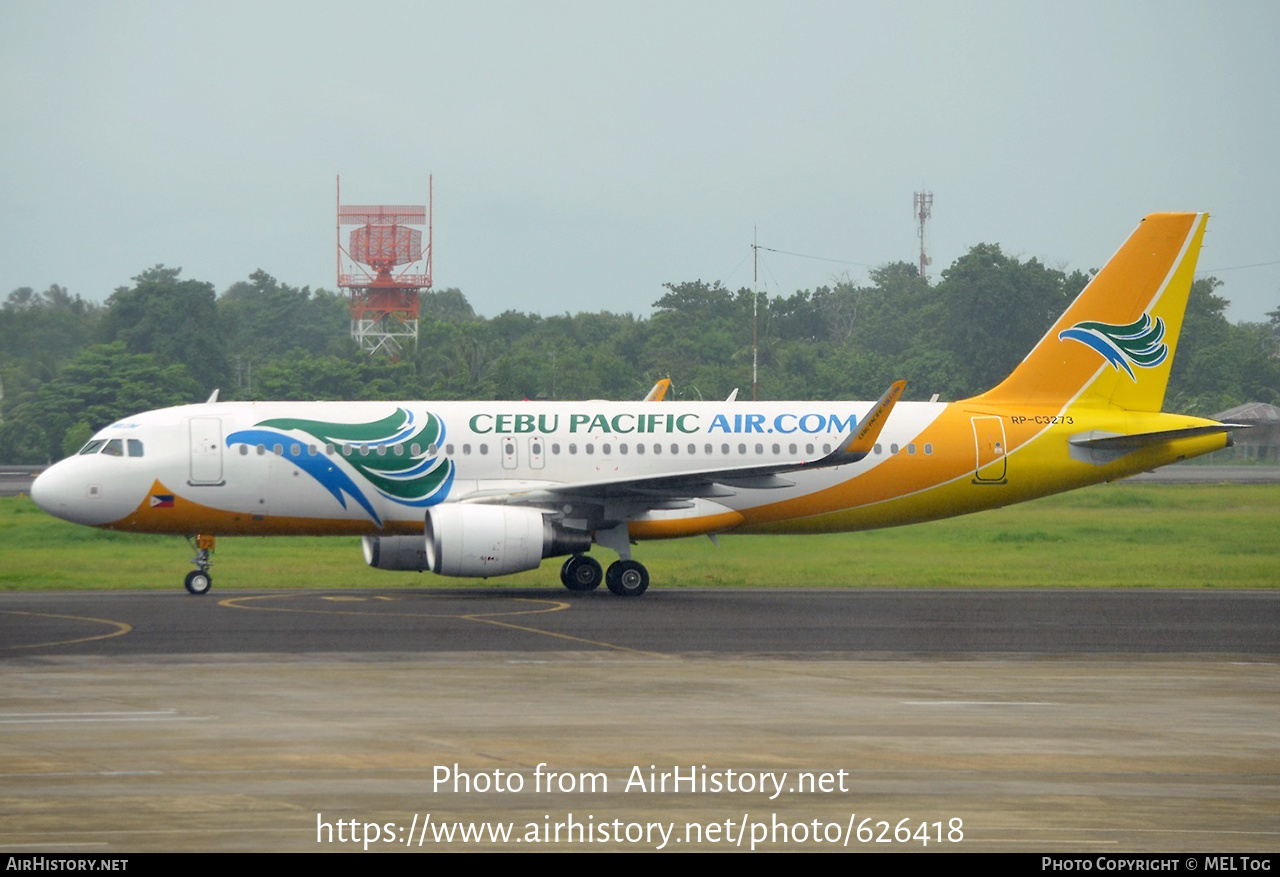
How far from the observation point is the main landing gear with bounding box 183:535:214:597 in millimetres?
28516

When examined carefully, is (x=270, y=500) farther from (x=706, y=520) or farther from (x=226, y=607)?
(x=706, y=520)

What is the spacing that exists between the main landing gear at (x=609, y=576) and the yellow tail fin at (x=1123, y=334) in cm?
830

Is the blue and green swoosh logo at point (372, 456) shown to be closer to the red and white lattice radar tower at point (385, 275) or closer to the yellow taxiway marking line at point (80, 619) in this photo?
the yellow taxiway marking line at point (80, 619)

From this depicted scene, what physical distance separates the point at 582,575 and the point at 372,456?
4.39m

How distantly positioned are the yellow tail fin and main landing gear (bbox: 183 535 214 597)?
15.3m

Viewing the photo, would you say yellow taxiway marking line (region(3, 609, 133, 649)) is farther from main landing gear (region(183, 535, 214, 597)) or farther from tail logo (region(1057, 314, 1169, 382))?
tail logo (region(1057, 314, 1169, 382))

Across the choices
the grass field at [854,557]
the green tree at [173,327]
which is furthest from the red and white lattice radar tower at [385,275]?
the grass field at [854,557]

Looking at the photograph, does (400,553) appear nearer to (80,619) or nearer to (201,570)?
(201,570)

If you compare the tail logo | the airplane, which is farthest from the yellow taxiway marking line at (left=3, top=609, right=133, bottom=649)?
the tail logo

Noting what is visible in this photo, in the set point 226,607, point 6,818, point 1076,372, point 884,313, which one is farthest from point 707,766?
point 884,313

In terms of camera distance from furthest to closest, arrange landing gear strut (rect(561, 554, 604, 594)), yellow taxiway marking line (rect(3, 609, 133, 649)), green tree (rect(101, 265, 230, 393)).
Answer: green tree (rect(101, 265, 230, 393)) → landing gear strut (rect(561, 554, 604, 594)) → yellow taxiway marking line (rect(3, 609, 133, 649))

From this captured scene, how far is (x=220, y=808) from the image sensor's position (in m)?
11.0

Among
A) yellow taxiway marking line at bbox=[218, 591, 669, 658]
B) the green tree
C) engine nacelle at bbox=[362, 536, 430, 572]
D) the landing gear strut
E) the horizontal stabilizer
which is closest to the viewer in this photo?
yellow taxiway marking line at bbox=[218, 591, 669, 658]

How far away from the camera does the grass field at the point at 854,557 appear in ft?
106
